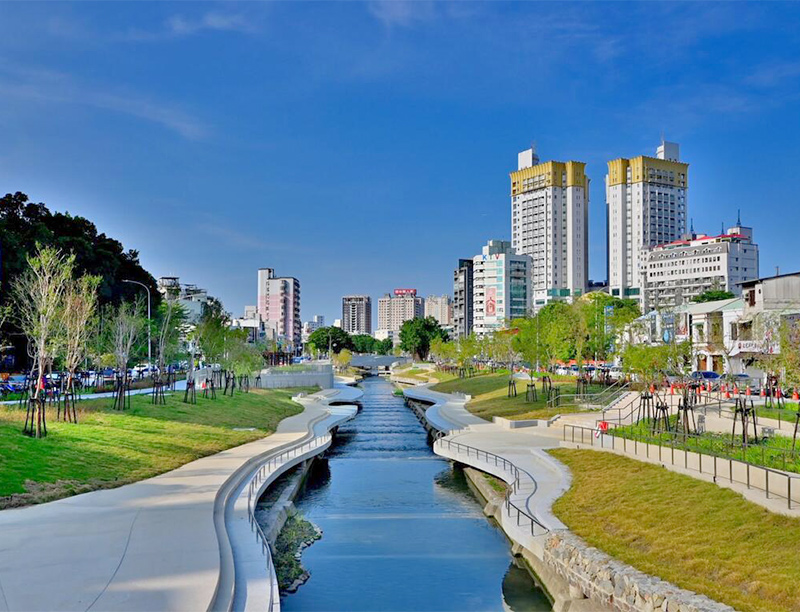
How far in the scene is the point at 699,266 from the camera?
583 ft

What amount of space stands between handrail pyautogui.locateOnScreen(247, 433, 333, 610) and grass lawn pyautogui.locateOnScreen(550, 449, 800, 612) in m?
9.07

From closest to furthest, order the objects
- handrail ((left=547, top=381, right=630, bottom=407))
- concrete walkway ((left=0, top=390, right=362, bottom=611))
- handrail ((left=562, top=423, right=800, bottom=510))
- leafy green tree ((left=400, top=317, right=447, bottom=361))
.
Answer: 1. concrete walkway ((left=0, top=390, right=362, bottom=611))
2. handrail ((left=562, top=423, right=800, bottom=510))
3. handrail ((left=547, top=381, right=630, bottom=407))
4. leafy green tree ((left=400, top=317, right=447, bottom=361))

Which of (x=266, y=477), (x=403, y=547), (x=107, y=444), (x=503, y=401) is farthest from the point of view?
(x=503, y=401)

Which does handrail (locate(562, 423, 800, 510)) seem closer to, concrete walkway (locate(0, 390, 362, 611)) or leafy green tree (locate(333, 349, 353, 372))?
concrete walkway (locate(0, 390, 362, 611))

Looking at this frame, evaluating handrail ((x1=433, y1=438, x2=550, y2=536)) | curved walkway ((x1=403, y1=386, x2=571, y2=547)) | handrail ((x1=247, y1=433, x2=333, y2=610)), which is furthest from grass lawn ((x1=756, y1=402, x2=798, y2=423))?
handrail ((x1=247, y1=433, x2=333, y2=610))

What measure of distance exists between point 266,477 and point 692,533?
18448mm

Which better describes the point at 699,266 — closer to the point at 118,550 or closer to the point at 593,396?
the point at 593,396

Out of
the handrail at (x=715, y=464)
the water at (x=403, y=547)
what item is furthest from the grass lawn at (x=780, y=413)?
the water at (x=403, y=547)

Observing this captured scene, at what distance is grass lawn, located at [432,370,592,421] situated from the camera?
51.8m

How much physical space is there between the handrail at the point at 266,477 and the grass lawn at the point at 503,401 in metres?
15.4

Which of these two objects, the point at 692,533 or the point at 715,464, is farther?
the point at 715,464

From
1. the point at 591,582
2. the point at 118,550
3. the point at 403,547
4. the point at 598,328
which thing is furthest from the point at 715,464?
the point at 598,328

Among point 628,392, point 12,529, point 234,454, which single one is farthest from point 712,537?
point 628,392

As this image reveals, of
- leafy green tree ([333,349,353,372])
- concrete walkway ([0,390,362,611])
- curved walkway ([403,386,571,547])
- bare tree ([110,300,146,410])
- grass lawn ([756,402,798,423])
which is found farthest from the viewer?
leafy green tree ([333,349,353,372])
